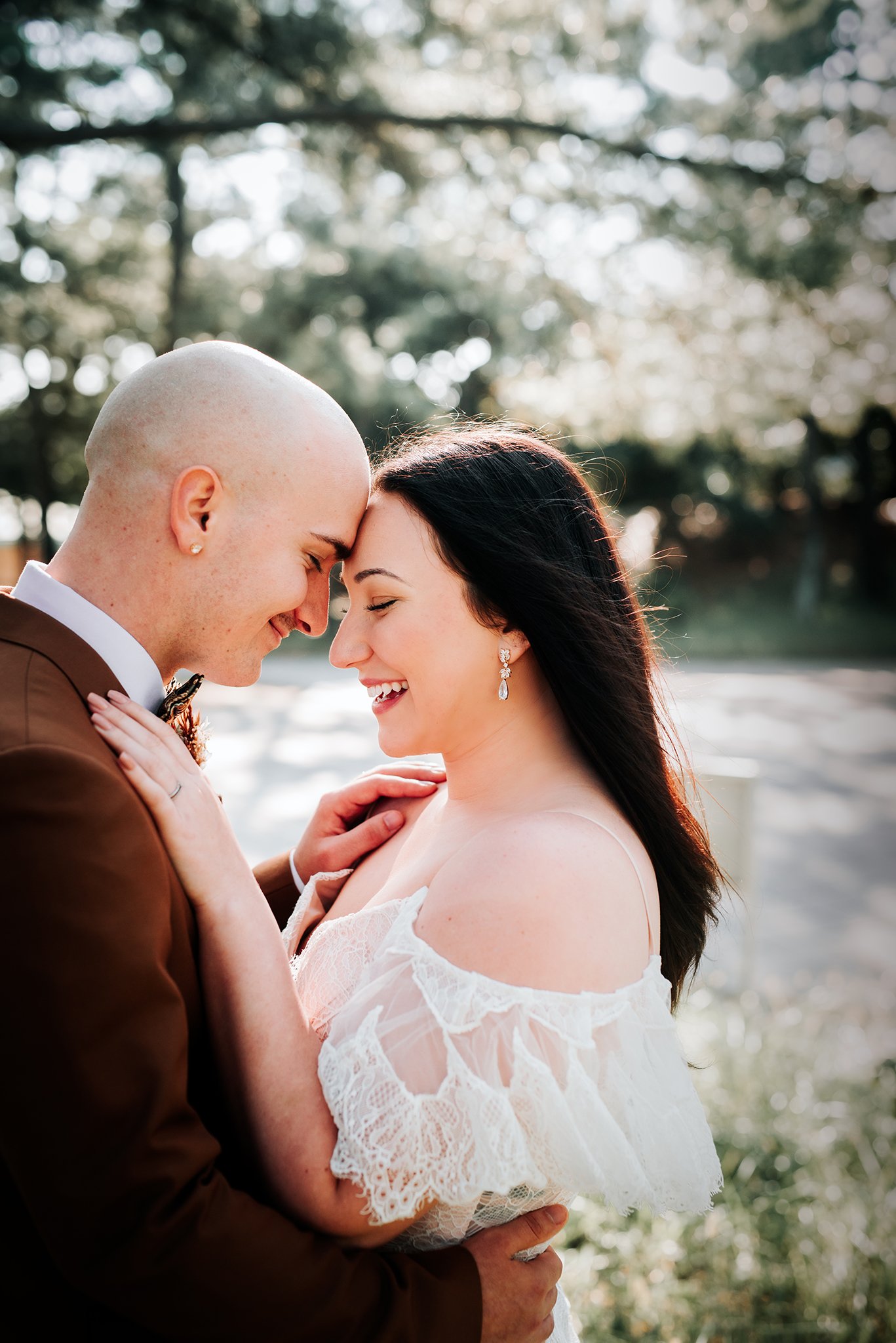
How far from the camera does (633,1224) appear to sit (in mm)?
3498

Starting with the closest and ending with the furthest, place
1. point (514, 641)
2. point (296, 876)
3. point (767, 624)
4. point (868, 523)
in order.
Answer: point (514, 641) < point (296, 876) < point (767, 624) < point (868, 523)

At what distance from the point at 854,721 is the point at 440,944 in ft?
41.6

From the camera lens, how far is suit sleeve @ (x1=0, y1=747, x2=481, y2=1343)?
1.24 meters

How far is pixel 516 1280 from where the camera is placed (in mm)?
1703

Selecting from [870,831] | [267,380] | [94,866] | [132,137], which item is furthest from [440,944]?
[870,831]

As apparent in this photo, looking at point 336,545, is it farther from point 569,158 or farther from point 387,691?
point 569,158

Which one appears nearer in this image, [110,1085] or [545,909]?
[110,1085]

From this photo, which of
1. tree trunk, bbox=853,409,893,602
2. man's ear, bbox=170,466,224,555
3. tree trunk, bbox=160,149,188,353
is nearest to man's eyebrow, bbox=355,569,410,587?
man's ear, bbox=170,466,224,555

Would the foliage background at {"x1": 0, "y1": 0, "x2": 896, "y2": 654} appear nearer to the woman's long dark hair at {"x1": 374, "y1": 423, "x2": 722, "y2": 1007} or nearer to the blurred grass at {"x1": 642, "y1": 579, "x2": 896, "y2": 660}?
the woman's long dark hair at {"x1": 374, "y1": 423, "x2": 722, "y2": 1007}

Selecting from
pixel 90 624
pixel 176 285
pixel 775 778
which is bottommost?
pixel 775 778

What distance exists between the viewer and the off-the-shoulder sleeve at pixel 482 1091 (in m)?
1.50

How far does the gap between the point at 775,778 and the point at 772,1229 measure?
7158 mm

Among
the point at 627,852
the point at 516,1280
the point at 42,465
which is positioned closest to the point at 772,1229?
the point at 516,1280

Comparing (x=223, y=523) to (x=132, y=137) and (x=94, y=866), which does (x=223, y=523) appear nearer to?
(x=94, y=866)
